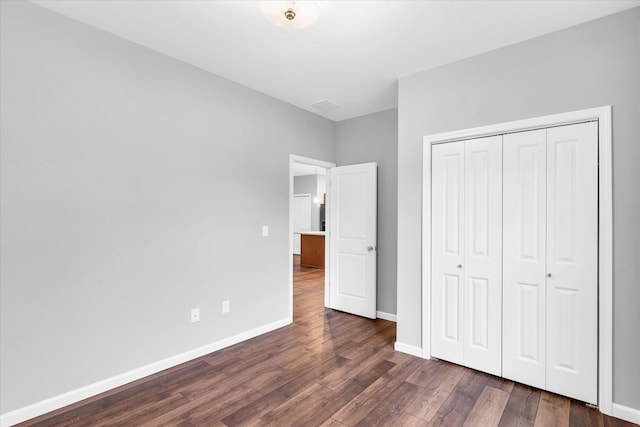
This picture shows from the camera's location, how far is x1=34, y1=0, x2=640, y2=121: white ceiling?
2146mm

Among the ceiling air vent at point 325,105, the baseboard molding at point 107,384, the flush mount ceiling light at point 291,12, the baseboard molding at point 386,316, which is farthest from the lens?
the baseboard molding at point 386,316

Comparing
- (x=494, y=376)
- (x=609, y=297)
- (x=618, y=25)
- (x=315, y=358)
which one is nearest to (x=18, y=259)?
(x=315, y=358)

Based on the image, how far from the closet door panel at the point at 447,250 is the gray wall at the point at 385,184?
1116 millimetres

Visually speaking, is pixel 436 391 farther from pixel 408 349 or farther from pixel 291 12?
pixel 291 12

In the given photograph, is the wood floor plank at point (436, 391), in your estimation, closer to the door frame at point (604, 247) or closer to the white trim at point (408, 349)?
the white trim at point (408, 349)

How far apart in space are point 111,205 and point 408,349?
293 cm

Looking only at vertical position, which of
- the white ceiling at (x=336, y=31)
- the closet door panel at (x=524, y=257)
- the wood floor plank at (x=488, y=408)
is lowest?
→ the wood floor plank at (x=488, y=408)

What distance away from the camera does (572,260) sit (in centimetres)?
233

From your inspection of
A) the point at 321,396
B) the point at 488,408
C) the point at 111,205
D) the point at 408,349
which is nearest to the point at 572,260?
the point at 488,408

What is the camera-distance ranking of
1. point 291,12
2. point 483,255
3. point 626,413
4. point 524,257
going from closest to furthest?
point 291,12 < point 626,413 < point 524,257 < point 483,255

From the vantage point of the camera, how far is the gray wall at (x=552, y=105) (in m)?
2.12

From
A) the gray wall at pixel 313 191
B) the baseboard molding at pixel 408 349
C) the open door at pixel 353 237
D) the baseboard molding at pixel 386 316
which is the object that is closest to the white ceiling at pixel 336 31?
the open door at pixel 353 237

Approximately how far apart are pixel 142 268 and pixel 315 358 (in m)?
1.74

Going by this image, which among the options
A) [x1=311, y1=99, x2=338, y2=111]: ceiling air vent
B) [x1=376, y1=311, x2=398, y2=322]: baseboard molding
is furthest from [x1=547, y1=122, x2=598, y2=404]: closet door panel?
[x1=311, y1=99, x2=338, y2=111]: ceiling air vent
